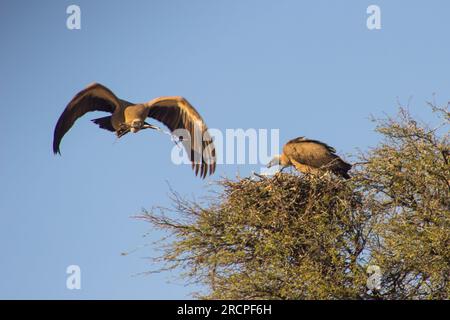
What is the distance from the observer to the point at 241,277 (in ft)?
63.6

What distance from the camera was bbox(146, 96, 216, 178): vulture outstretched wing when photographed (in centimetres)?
2378

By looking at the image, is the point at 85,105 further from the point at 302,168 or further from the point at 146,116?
the point at 302,168

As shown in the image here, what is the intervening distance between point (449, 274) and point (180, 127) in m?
7.55

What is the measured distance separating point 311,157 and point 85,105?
481cm

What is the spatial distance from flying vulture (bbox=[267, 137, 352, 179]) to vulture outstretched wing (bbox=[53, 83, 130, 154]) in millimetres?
3417

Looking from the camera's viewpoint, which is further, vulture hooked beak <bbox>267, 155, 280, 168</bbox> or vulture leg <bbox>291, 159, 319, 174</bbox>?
vulture hooked beak <bbox>267, 155, 280, 168</bbox>

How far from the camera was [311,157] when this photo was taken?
22641 millimetres

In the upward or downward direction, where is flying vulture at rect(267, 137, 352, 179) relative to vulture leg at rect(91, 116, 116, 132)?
downward

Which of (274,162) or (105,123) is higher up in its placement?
(105,123)

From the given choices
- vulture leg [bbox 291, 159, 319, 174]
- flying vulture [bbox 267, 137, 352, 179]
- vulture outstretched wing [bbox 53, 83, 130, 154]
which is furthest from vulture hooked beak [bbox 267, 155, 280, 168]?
vulture outstretched wing [bbox 53, 83, 130, 154]

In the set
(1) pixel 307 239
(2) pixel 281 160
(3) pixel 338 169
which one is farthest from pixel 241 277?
(2) pixel 281 160

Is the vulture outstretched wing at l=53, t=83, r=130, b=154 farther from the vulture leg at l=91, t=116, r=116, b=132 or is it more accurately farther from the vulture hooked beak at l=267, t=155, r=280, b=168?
the vulture hooked beak at l=267, t=155, r=280, b=168

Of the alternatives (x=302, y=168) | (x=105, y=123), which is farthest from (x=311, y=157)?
(x=105, y=123)
